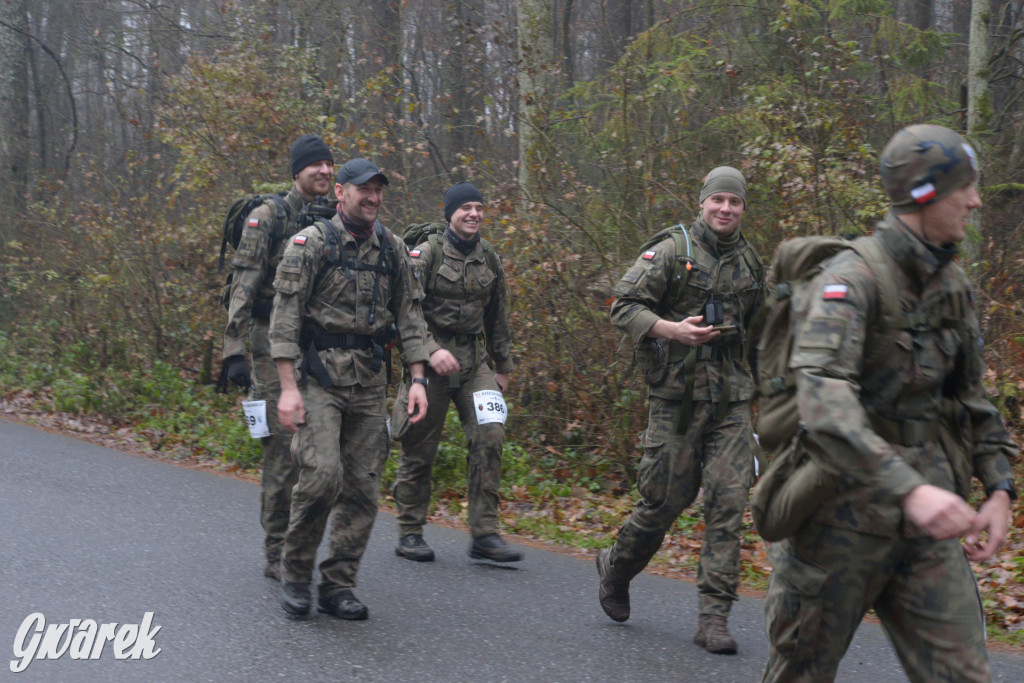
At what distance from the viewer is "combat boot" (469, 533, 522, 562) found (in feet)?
22.6

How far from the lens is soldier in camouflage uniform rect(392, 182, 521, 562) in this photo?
22.9 feet

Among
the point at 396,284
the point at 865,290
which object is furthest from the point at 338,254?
the point at 865,290

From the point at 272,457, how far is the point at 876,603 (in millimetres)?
4041

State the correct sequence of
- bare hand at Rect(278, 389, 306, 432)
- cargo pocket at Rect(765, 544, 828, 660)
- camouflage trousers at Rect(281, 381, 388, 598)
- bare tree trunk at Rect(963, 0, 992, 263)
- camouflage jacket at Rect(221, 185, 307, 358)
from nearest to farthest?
Answer: cargo pocket at Rect(765, 544, 828, 660)
bare hand at Rect(278, 389, 306, 432)
camouflage trousers at Rect(281, 381, 388, 598)
camouflage jacket at Rect(221, 185, 307, 358)
bare tree trunk at Rect(963, 0, 992, 263)

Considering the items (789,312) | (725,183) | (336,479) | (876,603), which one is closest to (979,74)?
(725,183)

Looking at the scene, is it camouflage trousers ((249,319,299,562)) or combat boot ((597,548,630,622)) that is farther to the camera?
camouflage trousers ((249,319,299,562))

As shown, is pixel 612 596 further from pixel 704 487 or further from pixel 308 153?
pixel 308 153

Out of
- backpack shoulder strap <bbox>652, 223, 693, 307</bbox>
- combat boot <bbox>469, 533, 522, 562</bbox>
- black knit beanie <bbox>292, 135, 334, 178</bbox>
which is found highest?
black knit beanie <bbox>292, 135, 334, 178</bbox>

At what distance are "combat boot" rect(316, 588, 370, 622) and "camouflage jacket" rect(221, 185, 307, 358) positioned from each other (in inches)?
60.5

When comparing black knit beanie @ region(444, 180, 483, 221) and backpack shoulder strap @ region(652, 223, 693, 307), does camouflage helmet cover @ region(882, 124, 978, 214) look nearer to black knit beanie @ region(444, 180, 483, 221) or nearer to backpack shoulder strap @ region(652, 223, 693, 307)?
backpack shoulder strap @ region(652, 223, 693, 307)

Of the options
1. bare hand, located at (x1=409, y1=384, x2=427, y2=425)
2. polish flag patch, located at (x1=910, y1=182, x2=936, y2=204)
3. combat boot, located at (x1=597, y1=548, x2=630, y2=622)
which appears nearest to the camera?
polish flag patch, located at (x1=910, y1=182, x2=936, y2=204)

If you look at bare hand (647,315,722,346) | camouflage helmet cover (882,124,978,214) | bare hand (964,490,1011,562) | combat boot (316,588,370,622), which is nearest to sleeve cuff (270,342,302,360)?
combat boot (316,588,370,622)

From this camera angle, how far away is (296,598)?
18.3 ft

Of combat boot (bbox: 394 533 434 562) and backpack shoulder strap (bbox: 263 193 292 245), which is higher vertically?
backpack shoulder strap (bbox: 263 193 292 245)
